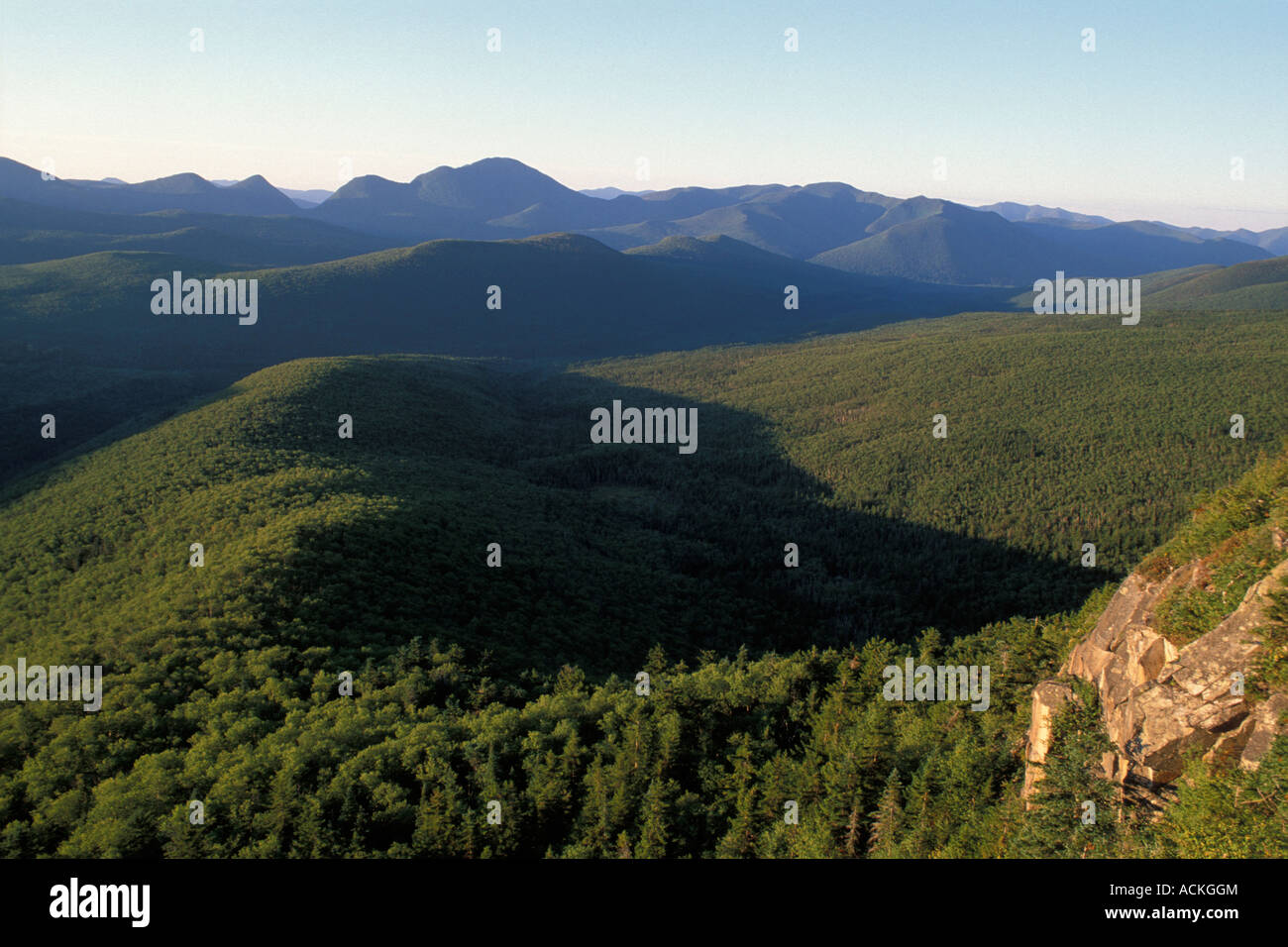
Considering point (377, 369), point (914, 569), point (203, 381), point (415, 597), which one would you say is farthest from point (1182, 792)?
point (203, 381)

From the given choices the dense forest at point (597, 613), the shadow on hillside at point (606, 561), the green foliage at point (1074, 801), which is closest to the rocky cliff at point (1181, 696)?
the green foliage at point (1074, 801)

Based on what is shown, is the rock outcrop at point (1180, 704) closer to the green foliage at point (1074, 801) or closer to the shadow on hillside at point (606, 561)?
the green foliage at point (1074, 801)

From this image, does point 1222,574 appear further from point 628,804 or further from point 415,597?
point 415,597

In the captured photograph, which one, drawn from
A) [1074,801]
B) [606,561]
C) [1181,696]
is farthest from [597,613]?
[1181,696]

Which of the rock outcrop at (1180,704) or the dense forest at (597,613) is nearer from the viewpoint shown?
the rock outcrop at (1180,704)

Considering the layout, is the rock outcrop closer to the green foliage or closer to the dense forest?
the green foliage
